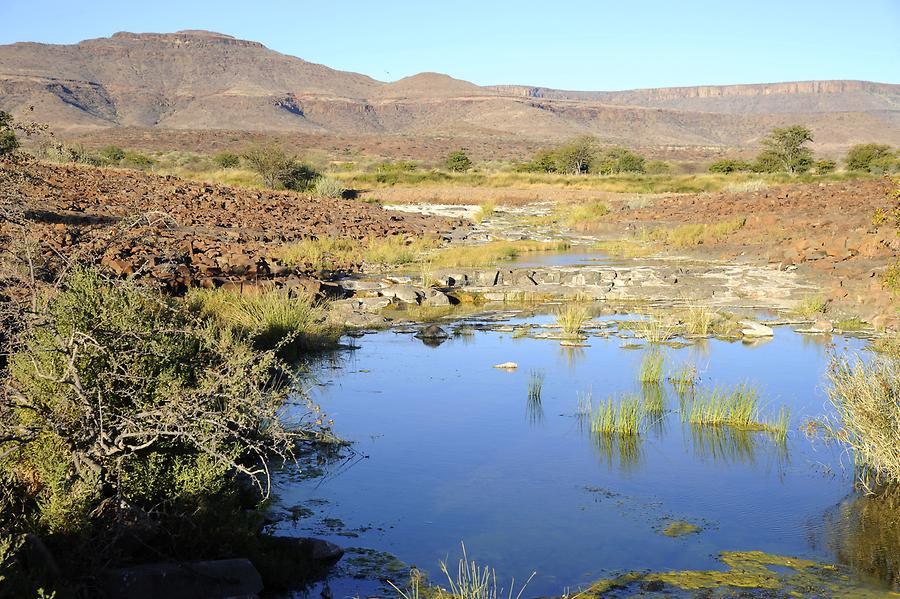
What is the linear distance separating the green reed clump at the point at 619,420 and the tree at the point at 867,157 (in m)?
49.0

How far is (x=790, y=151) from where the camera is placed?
54.2 metres

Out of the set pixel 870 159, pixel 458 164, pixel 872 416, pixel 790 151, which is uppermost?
pixel 790 151

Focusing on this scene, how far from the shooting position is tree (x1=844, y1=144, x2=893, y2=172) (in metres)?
53.2

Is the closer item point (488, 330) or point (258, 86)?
point (488, 330)

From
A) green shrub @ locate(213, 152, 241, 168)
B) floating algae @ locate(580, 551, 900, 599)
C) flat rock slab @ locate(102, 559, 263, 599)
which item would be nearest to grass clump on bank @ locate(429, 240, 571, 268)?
floating algae @ locate(580, 551, 900, 599)

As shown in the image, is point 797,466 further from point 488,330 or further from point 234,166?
point 234,166

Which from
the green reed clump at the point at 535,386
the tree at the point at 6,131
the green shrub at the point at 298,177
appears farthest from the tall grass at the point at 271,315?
the green shrub at the point at 298,177

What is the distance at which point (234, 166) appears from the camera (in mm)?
52281

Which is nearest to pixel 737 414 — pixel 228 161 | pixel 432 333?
pixel 432 333

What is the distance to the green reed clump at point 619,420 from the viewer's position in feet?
28.4

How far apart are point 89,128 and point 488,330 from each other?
10566 cm

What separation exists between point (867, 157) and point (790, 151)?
4.53 m

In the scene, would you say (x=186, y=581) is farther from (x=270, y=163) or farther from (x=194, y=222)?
(x=270, y=163)

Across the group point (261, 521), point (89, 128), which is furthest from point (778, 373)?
point (89, 128)
